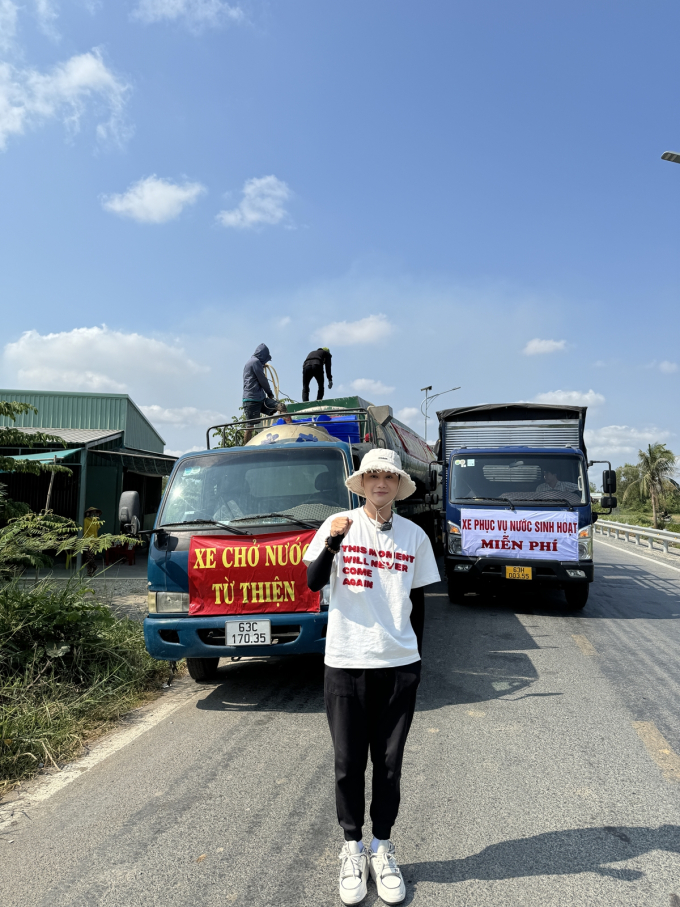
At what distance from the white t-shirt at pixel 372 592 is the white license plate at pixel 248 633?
2184mm

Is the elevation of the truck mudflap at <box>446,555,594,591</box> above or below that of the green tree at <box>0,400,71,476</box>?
below

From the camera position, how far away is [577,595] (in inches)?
359

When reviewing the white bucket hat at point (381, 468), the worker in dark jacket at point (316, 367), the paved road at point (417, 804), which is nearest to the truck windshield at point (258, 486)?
the paved road at point (417, 804)

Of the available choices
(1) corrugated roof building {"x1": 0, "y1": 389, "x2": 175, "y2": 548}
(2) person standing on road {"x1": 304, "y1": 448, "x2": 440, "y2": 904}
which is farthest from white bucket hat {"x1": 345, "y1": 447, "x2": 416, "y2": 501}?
(1) corrugated roof building {"x1": 0, "y1": 389, "x2": 175, "y2": 548}

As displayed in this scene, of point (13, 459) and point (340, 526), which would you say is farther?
point (13, 459)

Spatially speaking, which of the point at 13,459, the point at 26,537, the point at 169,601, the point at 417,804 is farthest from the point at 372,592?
the point at 13,459

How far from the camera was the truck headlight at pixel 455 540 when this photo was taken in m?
9.22

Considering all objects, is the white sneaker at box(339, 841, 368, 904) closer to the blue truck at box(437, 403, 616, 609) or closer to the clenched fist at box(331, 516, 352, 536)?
the clenched fist at box(331, 516, 352, 536)

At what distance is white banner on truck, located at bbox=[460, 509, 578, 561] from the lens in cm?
877

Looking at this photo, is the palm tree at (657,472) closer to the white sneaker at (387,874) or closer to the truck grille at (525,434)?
the truck grille at (525,434)

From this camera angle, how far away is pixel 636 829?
3.06 meters

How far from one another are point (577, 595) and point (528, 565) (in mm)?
1017

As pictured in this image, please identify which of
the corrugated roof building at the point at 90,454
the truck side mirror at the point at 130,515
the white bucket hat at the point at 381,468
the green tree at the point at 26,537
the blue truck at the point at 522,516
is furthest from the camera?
the corrugated roof building at the point at 90,454

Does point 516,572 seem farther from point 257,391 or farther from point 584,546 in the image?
point 257,391
